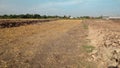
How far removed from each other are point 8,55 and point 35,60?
6.18 ft

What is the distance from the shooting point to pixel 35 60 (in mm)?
11867

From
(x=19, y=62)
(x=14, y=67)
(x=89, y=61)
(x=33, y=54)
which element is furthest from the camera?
(x=33, y=54)

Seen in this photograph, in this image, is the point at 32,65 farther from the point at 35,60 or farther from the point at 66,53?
the point at 66,53

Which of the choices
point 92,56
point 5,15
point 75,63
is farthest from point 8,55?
point 5,15

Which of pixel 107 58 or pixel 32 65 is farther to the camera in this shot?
pixel 107 58

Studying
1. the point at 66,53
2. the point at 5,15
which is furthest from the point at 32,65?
the point at 5,15

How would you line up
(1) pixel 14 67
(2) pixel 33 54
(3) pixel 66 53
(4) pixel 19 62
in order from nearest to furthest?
(1) pixel 14 67 < (4) pixel 19 62 < (2) pixel 33 54 < (3) pixel 66 53

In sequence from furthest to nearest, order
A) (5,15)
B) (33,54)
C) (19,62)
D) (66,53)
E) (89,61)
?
(5,15), (66,53), (33,54), (89,61), (19,62)

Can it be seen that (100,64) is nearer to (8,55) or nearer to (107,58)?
(107,58)

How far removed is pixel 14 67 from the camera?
408 inches

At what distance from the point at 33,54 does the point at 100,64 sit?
3.82 meters

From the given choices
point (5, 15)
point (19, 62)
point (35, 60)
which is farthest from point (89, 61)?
point (5, 15)

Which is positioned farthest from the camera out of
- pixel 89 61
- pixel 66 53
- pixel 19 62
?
pixel 66 53

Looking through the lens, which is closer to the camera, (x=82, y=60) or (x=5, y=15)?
(x=82, y=60)
